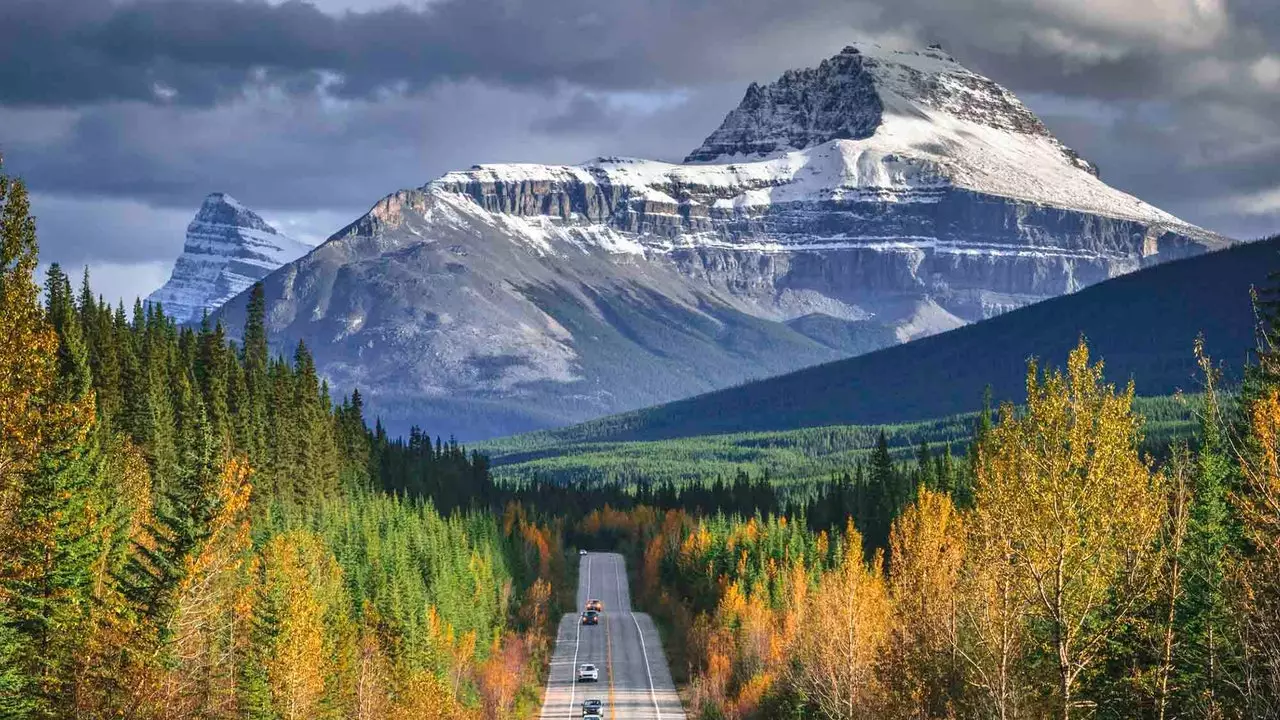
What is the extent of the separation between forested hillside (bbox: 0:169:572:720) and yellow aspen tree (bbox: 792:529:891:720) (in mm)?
23281

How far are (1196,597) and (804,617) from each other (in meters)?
66.6

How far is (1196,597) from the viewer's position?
60000mm

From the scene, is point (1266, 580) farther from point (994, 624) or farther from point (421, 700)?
point (421, 700)

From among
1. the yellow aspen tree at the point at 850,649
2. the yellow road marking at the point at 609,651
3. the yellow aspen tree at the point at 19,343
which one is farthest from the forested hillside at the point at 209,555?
the yellow aspen tree at the point at 850,649

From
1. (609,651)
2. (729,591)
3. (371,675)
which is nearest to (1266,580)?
(371,675)

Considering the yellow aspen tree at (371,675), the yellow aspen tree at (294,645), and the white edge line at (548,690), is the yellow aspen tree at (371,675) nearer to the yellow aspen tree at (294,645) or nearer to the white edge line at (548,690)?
the yellow aspen tree at (294,645)

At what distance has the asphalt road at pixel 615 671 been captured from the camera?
130 metres

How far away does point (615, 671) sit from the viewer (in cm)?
15125

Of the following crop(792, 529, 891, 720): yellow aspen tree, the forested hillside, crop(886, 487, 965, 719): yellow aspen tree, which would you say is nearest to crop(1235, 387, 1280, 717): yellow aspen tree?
crop(886, 487, 965, 719): yellow aspen tree

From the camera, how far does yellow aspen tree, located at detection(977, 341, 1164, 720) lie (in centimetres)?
4797

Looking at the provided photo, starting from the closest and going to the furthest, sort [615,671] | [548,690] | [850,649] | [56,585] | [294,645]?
1. [56,585]
2. [294,645]
3. [850,649]
4. [548,690]
5. [615,671]

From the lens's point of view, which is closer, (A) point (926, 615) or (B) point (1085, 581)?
(B) point (1085, 581)

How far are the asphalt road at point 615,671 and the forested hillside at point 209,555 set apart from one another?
3.20 meters

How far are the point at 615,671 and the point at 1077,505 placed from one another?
106 metres
